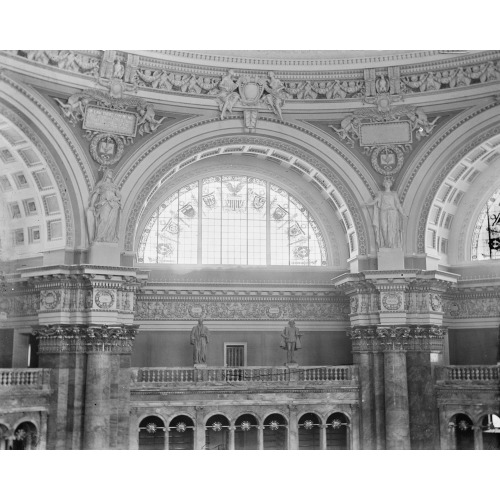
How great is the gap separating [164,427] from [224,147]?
1012 centimetres

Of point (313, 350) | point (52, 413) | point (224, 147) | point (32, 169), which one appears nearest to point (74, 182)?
point (32, 169)

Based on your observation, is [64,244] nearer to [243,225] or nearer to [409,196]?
[243,225]

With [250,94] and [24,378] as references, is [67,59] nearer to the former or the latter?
[250,94]

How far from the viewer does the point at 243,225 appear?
1247 inches

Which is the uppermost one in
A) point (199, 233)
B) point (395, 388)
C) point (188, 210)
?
point (188, 210)

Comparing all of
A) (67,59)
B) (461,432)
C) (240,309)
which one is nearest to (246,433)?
(240,309)

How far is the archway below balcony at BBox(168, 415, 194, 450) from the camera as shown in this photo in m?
27.9

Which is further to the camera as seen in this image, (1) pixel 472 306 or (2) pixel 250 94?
(1) pixel 472 306

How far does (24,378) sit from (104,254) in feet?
15.4

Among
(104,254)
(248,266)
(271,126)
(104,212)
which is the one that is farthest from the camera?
(248,266)

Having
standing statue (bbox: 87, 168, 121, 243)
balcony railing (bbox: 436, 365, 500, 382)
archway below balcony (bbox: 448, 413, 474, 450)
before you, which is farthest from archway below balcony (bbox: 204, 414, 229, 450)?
archway below balcony (bbox: 448, 413, 474, 450)

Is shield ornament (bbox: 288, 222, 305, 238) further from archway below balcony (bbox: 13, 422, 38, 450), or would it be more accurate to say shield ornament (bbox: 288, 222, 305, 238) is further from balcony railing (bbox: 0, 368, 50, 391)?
archway below balcony (bbox: 13, 422, 38, 450)

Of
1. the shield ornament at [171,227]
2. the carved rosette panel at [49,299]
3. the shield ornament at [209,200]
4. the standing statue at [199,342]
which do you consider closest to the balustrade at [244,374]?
the standing statue at [199,342]

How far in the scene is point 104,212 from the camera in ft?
89.1
